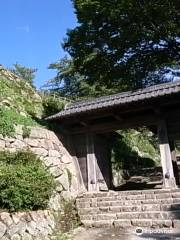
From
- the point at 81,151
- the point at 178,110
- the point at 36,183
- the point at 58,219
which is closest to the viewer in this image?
the point at 36,183

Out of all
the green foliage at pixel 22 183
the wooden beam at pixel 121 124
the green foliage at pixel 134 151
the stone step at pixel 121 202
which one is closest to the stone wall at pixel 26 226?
the green foliage at pixel 22 183

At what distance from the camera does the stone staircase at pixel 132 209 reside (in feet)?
32.8

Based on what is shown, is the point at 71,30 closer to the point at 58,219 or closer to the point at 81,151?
the point at 81,151

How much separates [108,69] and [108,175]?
6.00 meters

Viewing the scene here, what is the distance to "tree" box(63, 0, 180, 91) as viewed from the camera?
1573 cm

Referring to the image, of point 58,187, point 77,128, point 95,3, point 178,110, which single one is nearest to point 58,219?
point 58,187

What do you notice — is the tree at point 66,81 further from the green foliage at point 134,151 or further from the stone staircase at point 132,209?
the stone staircase at point 132,209

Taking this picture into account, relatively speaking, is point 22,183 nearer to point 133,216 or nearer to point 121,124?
point 133,216

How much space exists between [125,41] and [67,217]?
9.71 m

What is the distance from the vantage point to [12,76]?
17.5 metres

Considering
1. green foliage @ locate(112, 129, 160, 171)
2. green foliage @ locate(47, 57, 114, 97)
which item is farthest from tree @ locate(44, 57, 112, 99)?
green foliage @ locate(112, 129, 160, 171)

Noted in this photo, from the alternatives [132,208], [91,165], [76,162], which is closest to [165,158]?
[132,208]

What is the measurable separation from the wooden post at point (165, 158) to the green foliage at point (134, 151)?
5701 mm

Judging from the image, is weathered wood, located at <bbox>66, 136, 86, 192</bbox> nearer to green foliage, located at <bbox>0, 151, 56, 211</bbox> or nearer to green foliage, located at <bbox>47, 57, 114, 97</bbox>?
green foliage, located at <bbox>0, 151, 56, 211</bbox>
